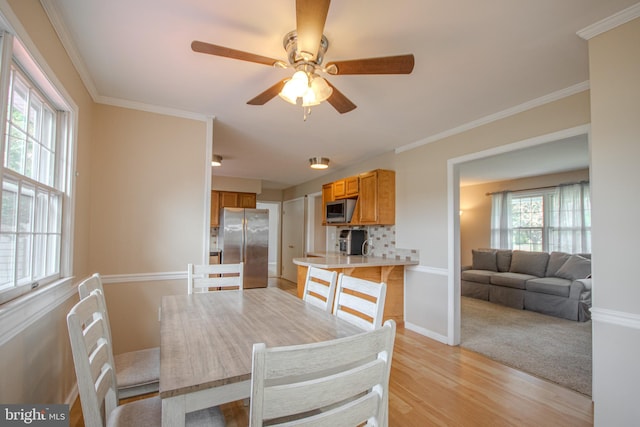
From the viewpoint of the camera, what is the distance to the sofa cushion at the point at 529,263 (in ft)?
16.3

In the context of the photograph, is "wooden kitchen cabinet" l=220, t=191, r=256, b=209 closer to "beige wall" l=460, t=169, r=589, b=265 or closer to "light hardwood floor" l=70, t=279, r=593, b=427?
"light hardwood floor" l=70, t=279, r=593, b=427

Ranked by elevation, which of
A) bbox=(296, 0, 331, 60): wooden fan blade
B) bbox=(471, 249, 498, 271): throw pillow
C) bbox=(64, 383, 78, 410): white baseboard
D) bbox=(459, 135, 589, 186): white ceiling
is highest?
bbox=(459, 135, 589, 186): white ceiling

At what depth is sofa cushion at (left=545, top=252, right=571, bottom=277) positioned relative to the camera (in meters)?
4.74

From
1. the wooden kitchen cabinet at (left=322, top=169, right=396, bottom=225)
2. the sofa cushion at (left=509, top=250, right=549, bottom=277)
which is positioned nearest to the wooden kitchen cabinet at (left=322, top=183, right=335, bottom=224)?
the wooden kitchen cabinet at (left=322, top=169, right=396, bottom=225)

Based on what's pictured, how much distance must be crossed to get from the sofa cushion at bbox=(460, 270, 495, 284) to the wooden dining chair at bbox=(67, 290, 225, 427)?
17.6 ft

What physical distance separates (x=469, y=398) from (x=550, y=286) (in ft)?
10.6

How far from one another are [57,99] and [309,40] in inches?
64.9

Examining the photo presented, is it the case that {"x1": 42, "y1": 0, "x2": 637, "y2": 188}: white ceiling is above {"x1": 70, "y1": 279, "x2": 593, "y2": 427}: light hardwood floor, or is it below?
above

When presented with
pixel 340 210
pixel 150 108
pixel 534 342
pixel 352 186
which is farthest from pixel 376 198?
pixel 150 108

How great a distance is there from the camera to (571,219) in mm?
5234

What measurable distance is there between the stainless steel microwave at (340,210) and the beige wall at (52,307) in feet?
10.6

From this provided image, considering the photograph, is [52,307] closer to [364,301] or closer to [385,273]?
[364,301]

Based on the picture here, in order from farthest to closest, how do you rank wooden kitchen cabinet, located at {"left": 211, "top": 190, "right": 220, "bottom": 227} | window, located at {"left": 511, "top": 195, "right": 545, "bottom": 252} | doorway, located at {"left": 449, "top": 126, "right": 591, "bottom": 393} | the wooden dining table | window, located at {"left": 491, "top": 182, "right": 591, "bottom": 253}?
1. wooden kitchen cabinet, located at {"left": 211, "top": 190, "right": 220, "bottom": 227}
2. window, located at {"left": 511, "top": 195, "right": 545, "bottom": 252}
3. window, located at {"left": 491, "top": 182, "right": 591, "bottom": 253}
4. doorway, located at {"left": 449, "top": 126, "right": 591, "bottom": 393}
5. the wooden dining table

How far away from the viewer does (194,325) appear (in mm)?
1414
